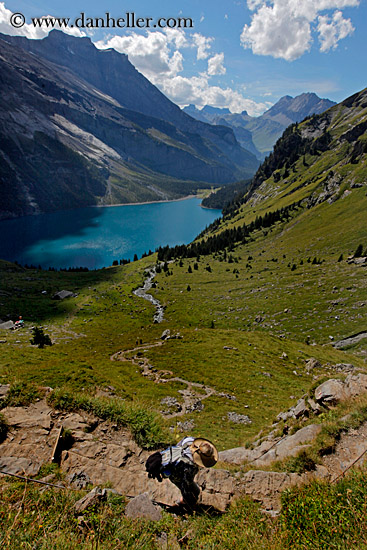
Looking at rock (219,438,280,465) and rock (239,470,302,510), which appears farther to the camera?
rock (219,438,280,465)

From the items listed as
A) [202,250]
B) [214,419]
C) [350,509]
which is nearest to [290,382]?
[214,419]

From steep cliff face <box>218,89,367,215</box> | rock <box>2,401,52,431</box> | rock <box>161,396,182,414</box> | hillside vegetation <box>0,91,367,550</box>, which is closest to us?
hillside vegetation <box>0,91,367,550</box>

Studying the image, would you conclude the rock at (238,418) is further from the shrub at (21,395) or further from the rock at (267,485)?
the shrub at (21,395)

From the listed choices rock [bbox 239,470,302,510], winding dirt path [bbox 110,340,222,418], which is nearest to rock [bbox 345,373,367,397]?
rock [bbox 239,470,302,510]

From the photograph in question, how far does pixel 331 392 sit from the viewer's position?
37.9ft

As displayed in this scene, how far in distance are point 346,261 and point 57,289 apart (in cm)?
8914

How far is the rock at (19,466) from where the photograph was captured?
6559 mm

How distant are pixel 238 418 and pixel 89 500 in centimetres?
1567

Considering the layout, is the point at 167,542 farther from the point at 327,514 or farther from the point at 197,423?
the point at 197,423

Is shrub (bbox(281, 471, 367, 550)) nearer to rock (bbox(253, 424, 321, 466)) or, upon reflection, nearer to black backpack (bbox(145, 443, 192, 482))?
black backpack (bbox(145, 443, 192, 482))

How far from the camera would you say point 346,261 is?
65.4 meters

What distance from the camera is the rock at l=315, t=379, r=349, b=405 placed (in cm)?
1109

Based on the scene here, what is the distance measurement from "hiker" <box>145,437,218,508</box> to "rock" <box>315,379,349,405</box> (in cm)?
770

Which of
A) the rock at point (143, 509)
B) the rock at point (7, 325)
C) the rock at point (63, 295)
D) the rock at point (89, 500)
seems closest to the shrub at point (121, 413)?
the rock at point (143, 509)
